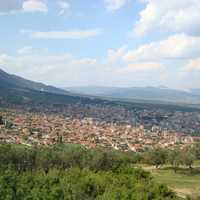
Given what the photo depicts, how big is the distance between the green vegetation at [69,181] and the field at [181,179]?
27.7ft

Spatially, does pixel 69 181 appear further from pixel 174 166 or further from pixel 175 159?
pixel 174 166

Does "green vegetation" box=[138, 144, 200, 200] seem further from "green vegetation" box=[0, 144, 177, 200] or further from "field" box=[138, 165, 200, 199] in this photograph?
"green vegetation" box=[0, 144, 177, 200]

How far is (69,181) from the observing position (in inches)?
1919

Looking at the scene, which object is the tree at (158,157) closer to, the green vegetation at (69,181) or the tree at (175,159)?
the tree at (175,159)

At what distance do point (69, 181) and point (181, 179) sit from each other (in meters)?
30.6

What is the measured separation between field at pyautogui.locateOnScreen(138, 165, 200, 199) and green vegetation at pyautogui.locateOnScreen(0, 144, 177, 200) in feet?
27.7

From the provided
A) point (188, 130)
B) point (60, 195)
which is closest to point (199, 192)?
point (60, 195)

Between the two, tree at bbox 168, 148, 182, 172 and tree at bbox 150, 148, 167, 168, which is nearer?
tree at bbox 168, 148, 182, 172

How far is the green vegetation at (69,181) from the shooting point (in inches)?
1631

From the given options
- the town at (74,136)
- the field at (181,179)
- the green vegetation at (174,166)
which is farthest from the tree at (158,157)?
the town at (74,136)

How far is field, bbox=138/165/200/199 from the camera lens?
64419 mm

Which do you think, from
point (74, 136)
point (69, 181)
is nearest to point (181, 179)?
point (69, 181)

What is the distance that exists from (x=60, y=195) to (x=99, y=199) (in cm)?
404

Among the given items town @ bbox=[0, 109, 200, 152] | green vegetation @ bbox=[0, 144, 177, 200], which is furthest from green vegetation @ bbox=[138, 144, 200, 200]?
town @ bbox=[0, 109, 200, 152]
